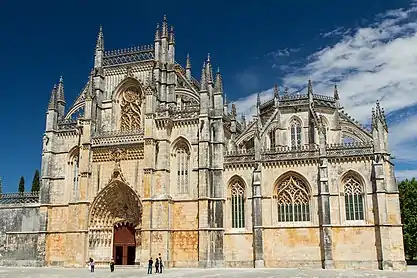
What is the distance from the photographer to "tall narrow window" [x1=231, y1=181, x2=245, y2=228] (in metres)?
36.4

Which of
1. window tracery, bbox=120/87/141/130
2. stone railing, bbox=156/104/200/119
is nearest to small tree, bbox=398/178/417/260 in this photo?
stone railing, bbox=156/104/200/119

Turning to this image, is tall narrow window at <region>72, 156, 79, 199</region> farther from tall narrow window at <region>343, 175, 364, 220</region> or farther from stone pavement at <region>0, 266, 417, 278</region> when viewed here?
tall narrow window at <region>343, 175, 364, 220</region>

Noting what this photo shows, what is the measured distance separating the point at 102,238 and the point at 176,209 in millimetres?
7242

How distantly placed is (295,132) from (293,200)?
10.5 meters

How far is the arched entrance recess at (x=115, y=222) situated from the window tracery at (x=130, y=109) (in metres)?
4.63

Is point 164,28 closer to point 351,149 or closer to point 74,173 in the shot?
point 74,173

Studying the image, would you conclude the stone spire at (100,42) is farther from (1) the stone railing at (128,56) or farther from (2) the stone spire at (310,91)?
(2) the stone spire at (310,91)

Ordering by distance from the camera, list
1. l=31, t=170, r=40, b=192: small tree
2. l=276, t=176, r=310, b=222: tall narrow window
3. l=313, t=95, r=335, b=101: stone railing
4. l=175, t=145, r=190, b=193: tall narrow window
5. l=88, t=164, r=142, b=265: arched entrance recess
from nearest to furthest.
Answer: l=276, t=176, r=310, b=222: tall narrow window
l=175, t=145, r=190, b=193: tall narrow window
l=88, t=164, r=142, b=265: arched entrance recess
l=313, t=95, r=335, b=101: stone railing
l=31, t=170, r=40, b=192: small tree

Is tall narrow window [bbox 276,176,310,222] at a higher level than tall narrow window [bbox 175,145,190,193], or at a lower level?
lower

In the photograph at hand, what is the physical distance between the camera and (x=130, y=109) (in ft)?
136

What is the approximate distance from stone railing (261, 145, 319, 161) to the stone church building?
83 millimetres

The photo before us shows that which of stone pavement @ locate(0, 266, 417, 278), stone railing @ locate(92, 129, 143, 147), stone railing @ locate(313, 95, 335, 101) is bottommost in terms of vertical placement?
stone pavement @ locate(0, 266, 417, 278)

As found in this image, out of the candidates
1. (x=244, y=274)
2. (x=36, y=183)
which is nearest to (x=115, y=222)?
(x=244, y=274)

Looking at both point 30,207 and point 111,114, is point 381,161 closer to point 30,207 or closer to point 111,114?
point 111,114
